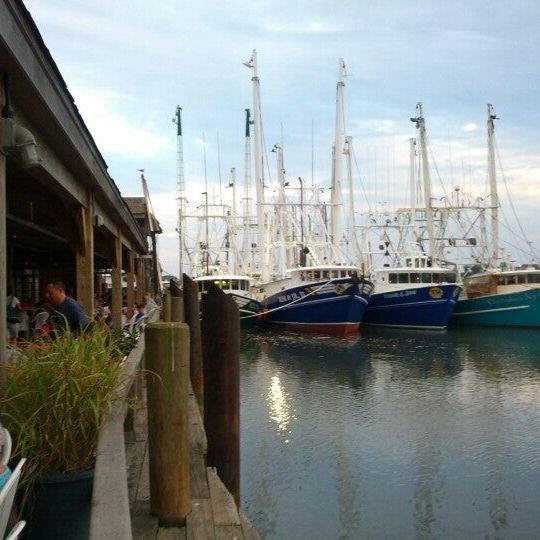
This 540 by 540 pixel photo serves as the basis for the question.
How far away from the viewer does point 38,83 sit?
15.6 feet

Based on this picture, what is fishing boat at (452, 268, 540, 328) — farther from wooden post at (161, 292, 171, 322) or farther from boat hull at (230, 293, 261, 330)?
wooden post at (161, 292, 171, 322)

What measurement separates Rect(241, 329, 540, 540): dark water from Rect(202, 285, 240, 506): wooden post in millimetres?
1658

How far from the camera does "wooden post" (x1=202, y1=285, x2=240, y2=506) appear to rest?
6.50m

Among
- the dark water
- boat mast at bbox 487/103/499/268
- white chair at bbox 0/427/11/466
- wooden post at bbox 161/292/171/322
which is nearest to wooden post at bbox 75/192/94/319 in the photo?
wooden post at bbox 161/292/171/322

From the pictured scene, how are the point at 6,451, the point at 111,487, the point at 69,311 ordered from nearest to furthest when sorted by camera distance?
1. the point at 111,487
2. the point at 6,451
3. the point at 69,311

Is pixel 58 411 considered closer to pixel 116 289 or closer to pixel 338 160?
pixel 116 289

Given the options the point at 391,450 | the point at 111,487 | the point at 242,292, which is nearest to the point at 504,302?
the point at 242,292

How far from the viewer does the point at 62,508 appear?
3773mm

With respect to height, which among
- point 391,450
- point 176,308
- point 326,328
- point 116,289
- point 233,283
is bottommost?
point 391,450

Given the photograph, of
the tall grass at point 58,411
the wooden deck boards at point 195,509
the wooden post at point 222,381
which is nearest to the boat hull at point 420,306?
the wooden post at point 222,381

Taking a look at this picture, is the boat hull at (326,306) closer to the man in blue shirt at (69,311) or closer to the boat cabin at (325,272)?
the boat cabin at (325,272)

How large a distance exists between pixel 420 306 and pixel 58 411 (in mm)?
32023

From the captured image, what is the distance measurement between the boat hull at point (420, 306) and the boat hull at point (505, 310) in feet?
9.63

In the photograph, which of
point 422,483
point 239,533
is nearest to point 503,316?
point 422,483
